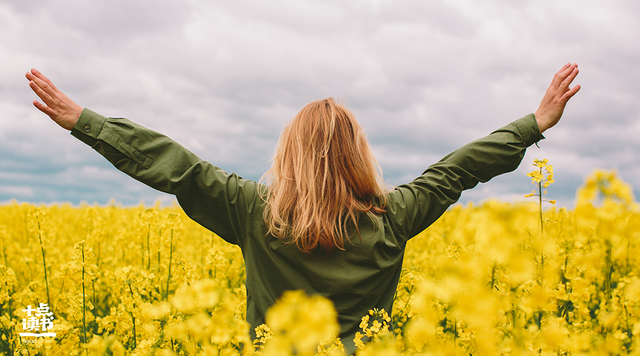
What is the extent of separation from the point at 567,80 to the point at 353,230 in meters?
1.64

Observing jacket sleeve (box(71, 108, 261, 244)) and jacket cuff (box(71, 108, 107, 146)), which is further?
jacket cuff (box(71, 108, 107, 146))

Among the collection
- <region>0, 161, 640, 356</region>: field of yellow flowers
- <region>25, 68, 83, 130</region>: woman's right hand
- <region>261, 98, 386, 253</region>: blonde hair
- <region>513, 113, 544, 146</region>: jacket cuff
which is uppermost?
<region>25, 68, 83, 130</region>: woman's right hand

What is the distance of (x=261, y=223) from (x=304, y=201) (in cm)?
24

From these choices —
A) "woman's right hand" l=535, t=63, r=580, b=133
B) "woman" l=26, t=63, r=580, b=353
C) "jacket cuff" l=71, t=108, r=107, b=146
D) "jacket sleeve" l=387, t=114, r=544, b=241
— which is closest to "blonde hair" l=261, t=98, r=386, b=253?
"woman" l=26, t=63, r=580, b=353

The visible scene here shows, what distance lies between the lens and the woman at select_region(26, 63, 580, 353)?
75.4 inches

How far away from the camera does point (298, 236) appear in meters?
1.80

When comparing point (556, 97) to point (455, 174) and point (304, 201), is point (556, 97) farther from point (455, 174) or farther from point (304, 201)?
point (304, 201)

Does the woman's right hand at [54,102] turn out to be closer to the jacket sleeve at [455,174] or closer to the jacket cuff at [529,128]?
the jacket sleeve at [455,174]

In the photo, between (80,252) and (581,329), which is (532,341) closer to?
(581,329)

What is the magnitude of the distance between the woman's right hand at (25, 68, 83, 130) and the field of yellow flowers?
1023 mm

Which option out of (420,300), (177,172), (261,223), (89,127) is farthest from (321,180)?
(89,127)

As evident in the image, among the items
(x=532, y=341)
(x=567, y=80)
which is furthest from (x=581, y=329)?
(x=567, y=80)

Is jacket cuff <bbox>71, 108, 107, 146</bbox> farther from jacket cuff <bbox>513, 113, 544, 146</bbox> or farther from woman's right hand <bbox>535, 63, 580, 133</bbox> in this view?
woman's right hand <bbox>535, 63, 580, 133</bbox>

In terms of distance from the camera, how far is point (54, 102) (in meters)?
2.10
